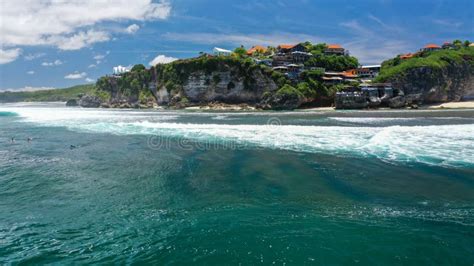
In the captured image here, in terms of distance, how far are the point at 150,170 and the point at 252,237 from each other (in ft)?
28.8

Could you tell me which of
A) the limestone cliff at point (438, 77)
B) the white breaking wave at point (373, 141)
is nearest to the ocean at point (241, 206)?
the white breaking wave at point (373, 141)

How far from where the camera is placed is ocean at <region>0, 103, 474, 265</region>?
736 centimetres

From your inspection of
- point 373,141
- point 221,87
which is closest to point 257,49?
point 221,87

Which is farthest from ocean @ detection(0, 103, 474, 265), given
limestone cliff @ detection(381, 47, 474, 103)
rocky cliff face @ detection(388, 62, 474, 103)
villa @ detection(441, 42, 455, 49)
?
villa @ detection(441, 42, 455, 49)

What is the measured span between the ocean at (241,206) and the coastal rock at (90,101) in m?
99.5

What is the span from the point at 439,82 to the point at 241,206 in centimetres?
8162

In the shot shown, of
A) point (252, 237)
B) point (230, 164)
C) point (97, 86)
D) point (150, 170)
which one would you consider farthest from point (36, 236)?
point (97, 86)

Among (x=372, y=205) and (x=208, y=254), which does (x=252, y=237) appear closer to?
(x=208, y=254)

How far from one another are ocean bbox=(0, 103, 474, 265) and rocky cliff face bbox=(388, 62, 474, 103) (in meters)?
59.9

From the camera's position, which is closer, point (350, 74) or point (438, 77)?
point (438, 77)

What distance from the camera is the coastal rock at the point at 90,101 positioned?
112 metres

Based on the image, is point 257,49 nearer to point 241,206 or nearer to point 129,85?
point 129,85

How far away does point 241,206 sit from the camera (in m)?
10.2

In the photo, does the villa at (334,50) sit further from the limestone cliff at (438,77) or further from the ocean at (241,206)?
the ocean at (241,206)
